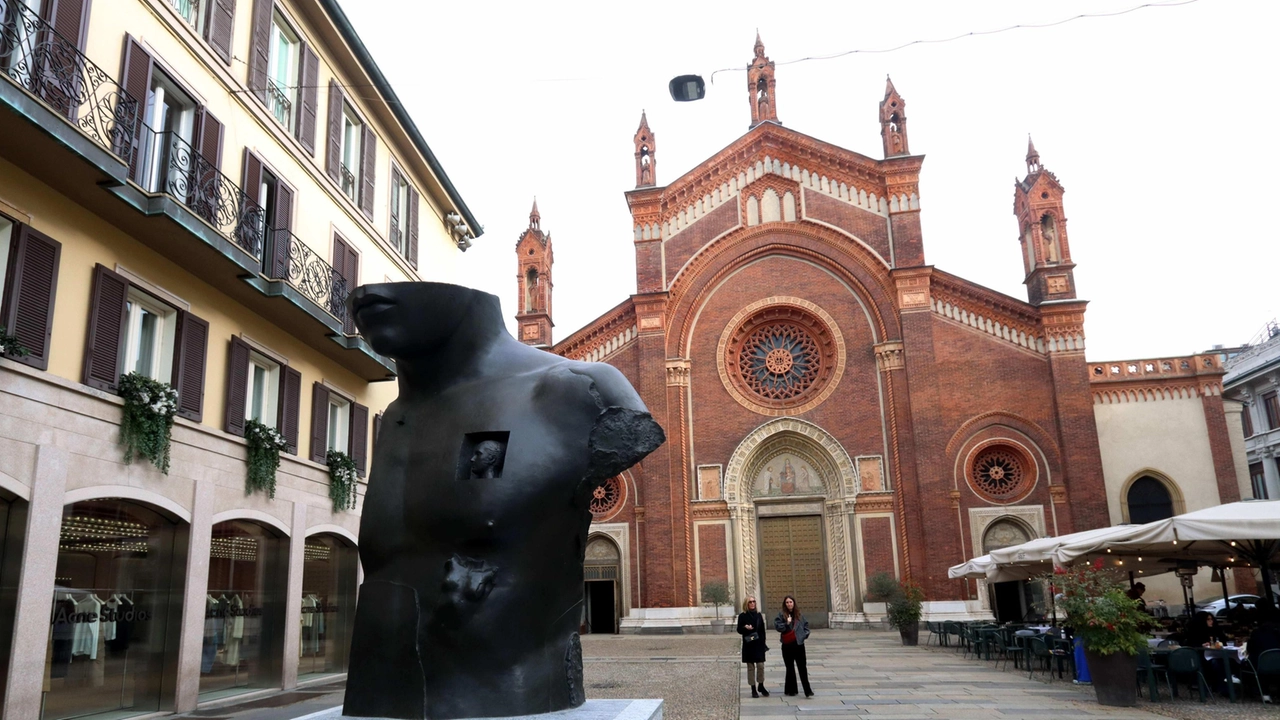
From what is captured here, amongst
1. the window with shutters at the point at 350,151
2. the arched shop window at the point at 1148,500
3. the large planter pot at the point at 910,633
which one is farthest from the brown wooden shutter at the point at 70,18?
the arched shop window at the point at 1148,500

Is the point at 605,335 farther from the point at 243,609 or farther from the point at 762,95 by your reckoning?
the point at 243,609

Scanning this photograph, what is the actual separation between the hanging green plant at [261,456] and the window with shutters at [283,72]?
5.39 m

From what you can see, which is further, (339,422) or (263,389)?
(339,422)

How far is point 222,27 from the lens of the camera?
1416 centimetres

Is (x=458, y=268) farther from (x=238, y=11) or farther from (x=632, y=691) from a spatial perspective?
(x=632, y=691)

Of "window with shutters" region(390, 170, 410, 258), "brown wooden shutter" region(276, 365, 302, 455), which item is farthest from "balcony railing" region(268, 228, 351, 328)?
"window with shutters" region(390, 170, 410, 258)

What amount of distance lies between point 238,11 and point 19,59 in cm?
558

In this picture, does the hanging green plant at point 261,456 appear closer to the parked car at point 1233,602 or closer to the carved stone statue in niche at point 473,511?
the carved stone statue in niche at point 473,511

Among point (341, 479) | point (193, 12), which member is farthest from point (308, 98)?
point (341, 479)

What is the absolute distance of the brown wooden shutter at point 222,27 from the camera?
546 inches

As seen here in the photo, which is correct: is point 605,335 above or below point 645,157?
below

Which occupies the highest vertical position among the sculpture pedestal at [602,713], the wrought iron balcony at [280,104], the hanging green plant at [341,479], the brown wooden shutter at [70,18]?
the wrought iron balcony at [280,104]

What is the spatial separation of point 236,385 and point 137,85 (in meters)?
4.59

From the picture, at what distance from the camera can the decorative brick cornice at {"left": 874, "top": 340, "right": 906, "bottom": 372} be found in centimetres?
3148
